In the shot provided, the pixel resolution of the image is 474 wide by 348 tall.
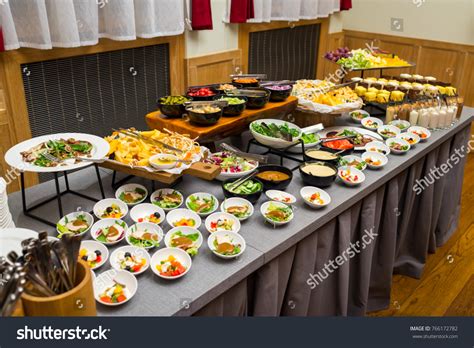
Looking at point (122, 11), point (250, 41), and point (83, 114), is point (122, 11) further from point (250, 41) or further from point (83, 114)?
point (250, 41)

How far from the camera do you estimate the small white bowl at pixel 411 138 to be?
7.49 feet

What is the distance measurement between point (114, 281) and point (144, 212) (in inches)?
14.7

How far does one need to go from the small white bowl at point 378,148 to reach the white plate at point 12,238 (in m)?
1.60

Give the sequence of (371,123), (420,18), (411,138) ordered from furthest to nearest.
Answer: (420,18), (371,123), (411,138)

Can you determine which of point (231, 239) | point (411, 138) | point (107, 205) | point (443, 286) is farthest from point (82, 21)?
point (443, 286)

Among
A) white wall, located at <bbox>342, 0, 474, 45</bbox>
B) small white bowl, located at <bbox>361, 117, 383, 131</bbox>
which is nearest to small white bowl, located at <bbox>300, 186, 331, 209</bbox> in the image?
small white bowl, located at <bbox>361, 117, 383, 131</bbox>

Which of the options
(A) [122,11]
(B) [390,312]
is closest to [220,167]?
(B) [390,312]

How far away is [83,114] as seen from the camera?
2.90 meters

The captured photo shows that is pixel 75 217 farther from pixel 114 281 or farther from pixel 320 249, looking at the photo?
pixel 320 249

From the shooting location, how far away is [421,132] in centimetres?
241

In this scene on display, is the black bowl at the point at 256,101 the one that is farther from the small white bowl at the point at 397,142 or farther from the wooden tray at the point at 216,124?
the small white bowl at the point at 397,142

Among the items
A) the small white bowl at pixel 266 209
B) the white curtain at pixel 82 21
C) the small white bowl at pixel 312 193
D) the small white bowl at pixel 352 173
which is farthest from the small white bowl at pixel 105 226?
the white curtain at pixel 82 21

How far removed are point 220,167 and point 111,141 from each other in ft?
1.48

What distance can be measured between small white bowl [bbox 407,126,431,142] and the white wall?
243cm
